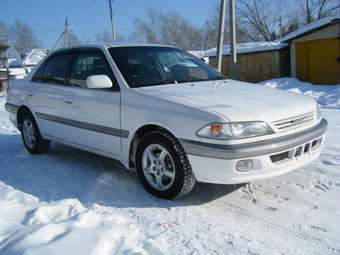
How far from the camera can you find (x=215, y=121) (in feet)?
11.5

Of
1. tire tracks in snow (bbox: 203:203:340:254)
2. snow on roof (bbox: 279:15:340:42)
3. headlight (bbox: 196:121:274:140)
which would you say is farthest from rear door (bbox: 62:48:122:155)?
snow on roof (bbox: 279:15:340:42)

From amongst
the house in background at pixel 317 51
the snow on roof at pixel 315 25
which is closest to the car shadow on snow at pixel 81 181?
the snow on roof at pixel 315 25

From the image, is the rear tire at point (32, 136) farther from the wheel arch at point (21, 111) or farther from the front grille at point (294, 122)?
the front grille at point (294, 122)

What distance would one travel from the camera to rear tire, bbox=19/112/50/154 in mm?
6027

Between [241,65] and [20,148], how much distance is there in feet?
56.0

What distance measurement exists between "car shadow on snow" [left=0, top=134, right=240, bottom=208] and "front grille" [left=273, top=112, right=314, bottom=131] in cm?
96

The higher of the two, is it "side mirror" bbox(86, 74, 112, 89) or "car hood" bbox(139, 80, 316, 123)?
"side mirror" bbox(86, 74, 112, 89)

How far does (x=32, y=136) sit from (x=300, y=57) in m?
16.3

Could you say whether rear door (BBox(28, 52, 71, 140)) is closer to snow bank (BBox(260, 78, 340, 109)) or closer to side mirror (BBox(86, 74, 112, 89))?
side mirror (BBox(86, 74, 112, 89))

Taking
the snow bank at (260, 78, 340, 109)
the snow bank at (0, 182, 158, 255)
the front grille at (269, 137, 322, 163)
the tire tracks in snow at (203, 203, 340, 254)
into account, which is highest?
the front grille at (269, 137, 322, 163)

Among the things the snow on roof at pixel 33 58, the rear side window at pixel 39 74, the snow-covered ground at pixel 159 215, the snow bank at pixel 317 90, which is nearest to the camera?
the snow-covered ground at pixel 159 215

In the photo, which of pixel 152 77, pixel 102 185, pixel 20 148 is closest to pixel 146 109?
pixel 152 77

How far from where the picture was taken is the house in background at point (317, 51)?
59.2 feet

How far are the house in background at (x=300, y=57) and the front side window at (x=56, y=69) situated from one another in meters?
14.7
